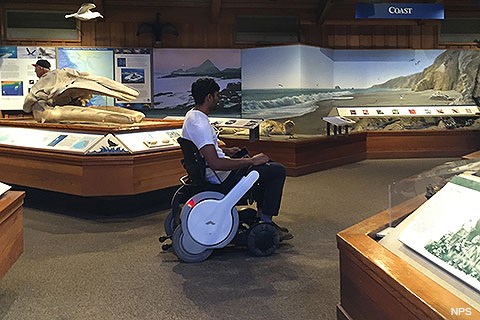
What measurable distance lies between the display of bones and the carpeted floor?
2.85ft

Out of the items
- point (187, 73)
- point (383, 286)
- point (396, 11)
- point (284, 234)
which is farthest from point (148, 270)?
point (396, 11)

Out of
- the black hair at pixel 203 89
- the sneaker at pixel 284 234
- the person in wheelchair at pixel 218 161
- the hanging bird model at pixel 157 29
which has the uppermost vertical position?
the hanging bird model at pixel 157 29

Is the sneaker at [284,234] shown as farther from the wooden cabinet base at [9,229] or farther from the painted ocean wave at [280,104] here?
the painted ocean wave at [280,104]

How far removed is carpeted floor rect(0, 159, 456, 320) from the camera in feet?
9.36

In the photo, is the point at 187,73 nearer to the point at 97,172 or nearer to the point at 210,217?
the point at 97,172

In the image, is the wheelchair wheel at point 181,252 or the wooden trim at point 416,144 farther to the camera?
the wooden trim at point 416,144

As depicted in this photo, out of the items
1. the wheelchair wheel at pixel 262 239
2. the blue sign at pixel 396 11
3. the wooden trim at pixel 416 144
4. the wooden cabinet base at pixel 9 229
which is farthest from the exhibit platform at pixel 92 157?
the wooden trim at pixel 416 144

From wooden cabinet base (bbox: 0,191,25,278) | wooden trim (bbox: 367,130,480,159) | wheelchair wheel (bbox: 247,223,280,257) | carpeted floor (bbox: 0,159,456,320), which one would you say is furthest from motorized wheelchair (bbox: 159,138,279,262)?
wooden trim (bbox: 367,130,480,159)

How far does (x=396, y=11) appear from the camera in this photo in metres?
9.05

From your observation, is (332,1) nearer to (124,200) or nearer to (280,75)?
(280,75)

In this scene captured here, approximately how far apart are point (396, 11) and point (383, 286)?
316 inches

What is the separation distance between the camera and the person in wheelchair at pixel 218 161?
3.55 m

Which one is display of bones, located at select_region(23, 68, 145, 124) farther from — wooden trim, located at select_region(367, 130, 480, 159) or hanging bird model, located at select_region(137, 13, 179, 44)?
wooden trim, located at select_region(367, 130, 480, 159)

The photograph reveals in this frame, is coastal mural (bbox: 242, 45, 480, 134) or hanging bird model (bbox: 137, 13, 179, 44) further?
coastal mural (bbox: 242, 45, 480, 134)
